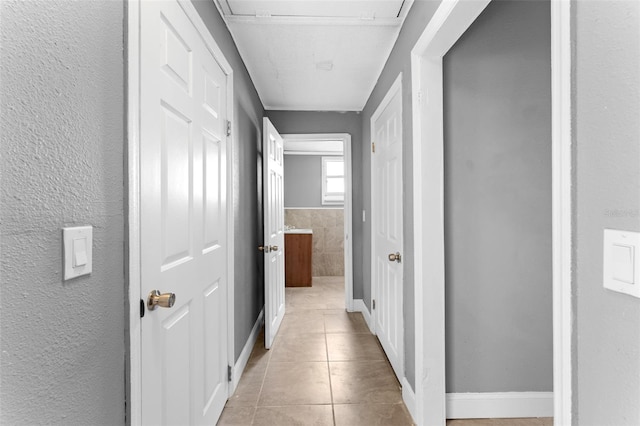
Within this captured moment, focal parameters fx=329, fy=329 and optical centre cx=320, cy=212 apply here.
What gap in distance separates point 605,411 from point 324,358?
2.10m

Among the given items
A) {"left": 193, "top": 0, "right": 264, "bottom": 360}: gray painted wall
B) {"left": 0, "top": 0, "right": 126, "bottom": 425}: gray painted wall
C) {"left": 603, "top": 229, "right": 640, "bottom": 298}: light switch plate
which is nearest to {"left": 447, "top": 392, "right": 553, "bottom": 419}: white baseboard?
{"left": 193, "top": 0, "right": 264, "bottom": 360}: gray painted wall

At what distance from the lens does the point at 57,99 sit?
686 millimetres

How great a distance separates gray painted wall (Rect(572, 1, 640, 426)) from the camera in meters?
0.58

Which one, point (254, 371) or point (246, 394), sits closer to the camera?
point (246, 394)

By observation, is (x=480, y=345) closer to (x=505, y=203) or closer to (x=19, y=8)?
(x=505, y=203)

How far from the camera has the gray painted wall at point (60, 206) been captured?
23.1 inches

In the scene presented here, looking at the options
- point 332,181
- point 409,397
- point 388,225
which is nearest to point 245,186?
point 388,225

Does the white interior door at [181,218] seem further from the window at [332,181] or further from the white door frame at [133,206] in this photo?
the window at [332,181]

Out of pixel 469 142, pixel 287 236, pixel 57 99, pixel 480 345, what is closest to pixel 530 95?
pixel 469 142

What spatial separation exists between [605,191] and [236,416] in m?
1.96

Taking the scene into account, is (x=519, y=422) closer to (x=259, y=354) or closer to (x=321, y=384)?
(x=321, y=384)

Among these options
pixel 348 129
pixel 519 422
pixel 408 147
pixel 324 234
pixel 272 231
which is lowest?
pixel 519 422

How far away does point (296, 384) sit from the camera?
2160 mm

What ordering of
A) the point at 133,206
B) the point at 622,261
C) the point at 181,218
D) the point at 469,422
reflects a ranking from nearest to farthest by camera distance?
→ 1. the point at 622,261
2. the point at 133,206
3. the point at 181,218
4. the point at 469,422
